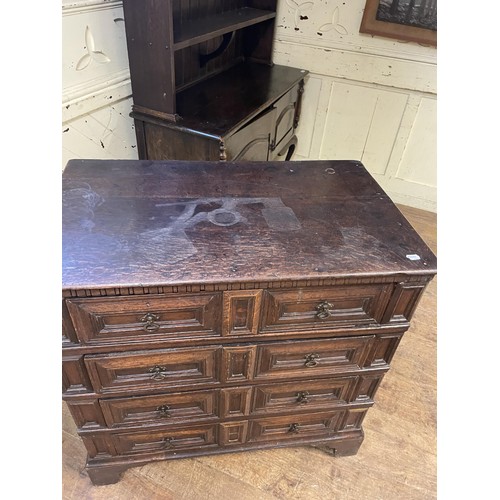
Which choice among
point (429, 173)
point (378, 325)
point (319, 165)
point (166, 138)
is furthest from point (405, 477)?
point (429, 173)

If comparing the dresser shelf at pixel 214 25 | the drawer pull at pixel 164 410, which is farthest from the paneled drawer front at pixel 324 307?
the dresser shelf at pixel 214 25

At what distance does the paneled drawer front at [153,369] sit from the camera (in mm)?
891

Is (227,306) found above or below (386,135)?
above

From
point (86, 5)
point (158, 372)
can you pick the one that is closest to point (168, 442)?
point (158, 372)

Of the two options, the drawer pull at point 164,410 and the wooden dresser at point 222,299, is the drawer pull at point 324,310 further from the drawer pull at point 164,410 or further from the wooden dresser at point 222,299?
the drawer pull at point 164,410

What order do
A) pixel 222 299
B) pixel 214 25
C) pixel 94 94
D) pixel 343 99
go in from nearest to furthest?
pixel 222 299 → pixel 94 94 → pixel 214 25 → pixel 343 99

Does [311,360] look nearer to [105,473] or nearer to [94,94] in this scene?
[105,473]

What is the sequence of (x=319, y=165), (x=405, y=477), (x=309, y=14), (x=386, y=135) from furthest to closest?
(x=386, y=135)
(x=309, y=14)
(x=405, y=477)
(x=319, y=165)

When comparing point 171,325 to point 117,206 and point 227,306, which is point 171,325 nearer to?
point 227,306

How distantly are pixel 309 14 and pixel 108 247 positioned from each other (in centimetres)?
202

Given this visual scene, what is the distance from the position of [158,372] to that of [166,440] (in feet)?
1.08

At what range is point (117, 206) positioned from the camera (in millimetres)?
927

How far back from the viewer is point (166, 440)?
114cm

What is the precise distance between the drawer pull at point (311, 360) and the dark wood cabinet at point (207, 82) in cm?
85
